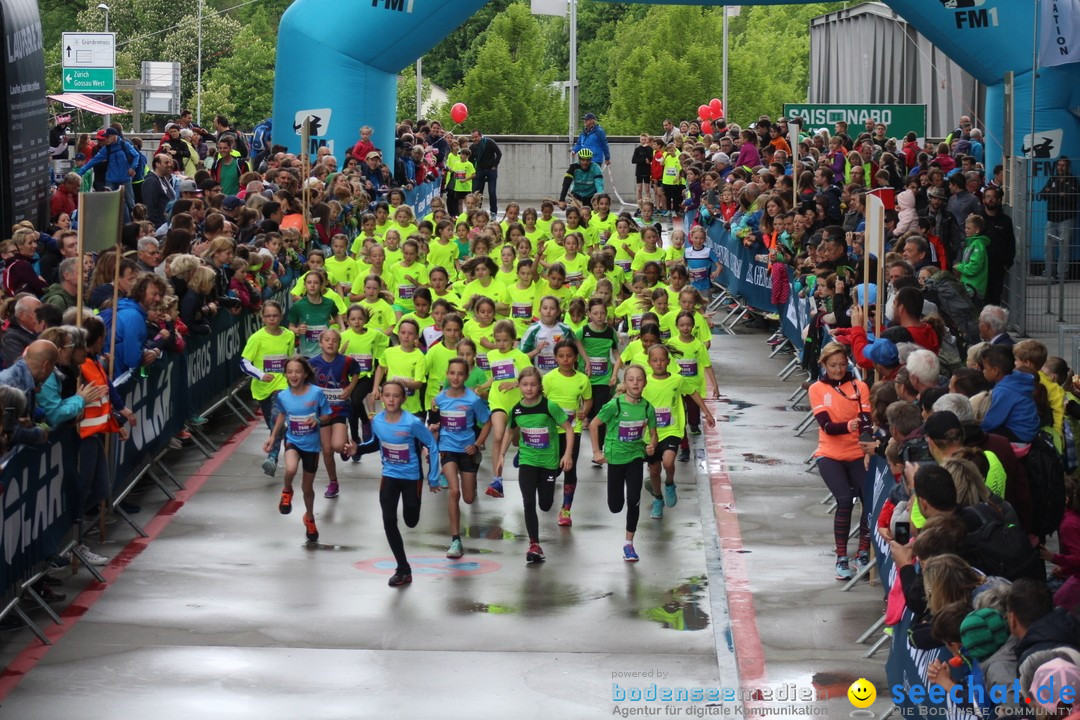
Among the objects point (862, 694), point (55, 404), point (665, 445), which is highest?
point (55, 404)

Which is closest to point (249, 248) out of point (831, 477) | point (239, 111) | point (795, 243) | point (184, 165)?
point (795, 243)

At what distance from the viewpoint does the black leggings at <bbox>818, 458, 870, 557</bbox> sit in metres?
11.6

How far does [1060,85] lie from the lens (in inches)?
883

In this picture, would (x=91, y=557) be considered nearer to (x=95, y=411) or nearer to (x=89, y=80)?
(x=95, y=411)

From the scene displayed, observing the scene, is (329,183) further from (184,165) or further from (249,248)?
(249,248)

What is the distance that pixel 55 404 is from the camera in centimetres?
1072

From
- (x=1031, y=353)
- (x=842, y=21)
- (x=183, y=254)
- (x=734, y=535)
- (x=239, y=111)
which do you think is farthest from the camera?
(x=239, y=111)

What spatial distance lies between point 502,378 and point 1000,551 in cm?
632

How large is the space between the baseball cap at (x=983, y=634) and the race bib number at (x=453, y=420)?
19.8 feet

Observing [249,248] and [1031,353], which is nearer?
[1031,353]

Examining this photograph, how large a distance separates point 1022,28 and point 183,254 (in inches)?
493

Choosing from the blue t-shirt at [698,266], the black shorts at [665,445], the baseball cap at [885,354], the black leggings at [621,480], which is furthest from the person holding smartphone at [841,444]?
the blue t-shirt at [698,266]

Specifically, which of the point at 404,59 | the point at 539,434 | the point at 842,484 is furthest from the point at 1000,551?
the point at 404,59

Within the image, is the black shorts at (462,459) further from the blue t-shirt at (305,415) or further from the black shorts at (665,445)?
the black shorts at (665,445)
